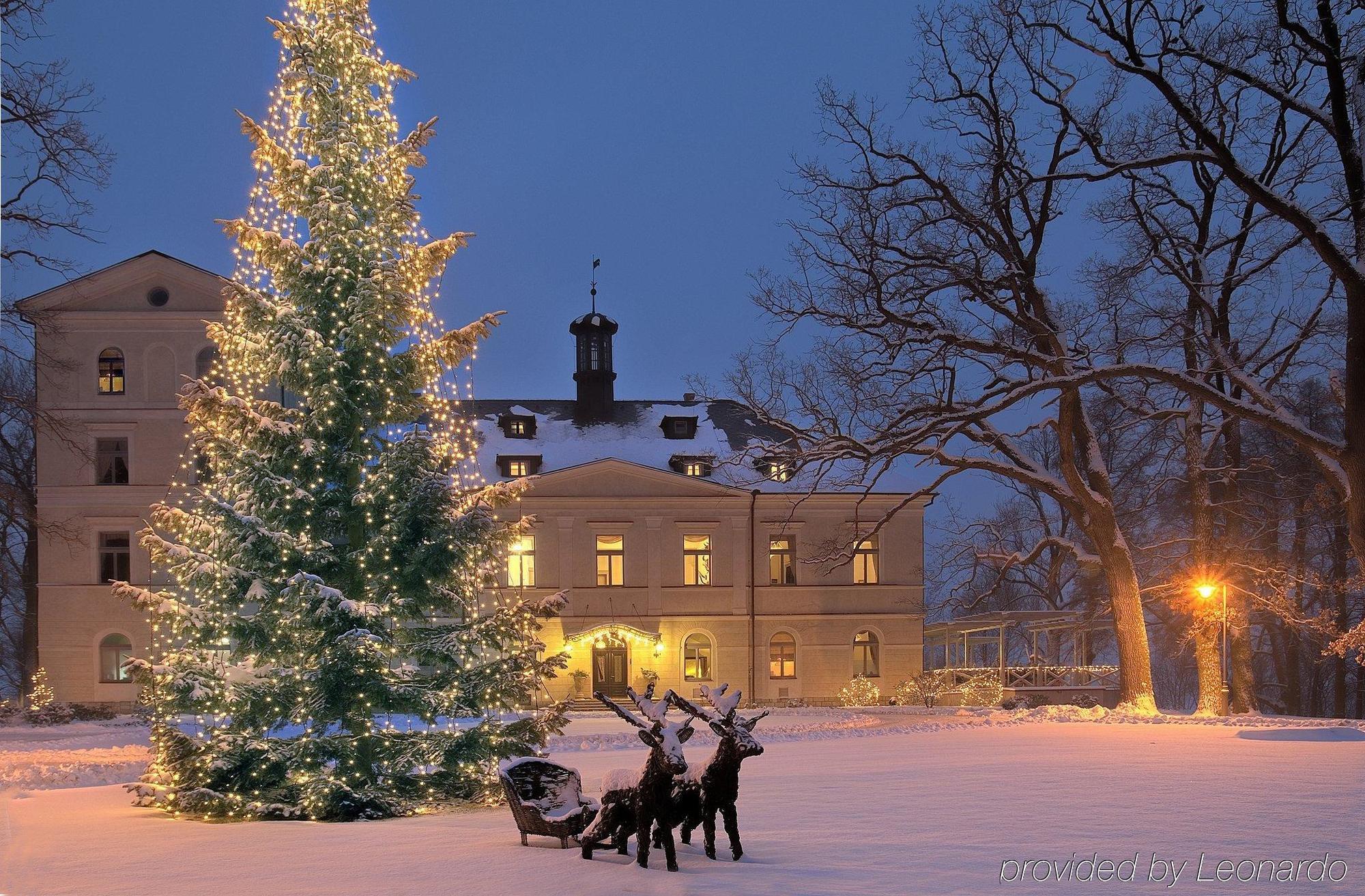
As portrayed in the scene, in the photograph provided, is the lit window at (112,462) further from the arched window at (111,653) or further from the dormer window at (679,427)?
Result: the dormer window at (679,427)

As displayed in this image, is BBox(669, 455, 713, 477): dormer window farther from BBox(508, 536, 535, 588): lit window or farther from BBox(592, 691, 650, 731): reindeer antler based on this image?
BBox(592, 691, 650, 731): reindeer antler

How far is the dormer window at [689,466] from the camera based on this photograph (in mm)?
40656

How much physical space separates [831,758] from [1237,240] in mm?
14520

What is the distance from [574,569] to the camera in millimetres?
39531

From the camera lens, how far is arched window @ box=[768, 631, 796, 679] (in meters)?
39.8

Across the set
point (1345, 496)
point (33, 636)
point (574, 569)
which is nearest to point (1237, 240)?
point (1345, 496)

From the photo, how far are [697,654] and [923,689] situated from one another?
25.4 feet

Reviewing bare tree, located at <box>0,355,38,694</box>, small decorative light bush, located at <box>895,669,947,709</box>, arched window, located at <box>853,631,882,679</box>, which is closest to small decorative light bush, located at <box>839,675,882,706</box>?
small decorative light bush, located at <box>895,669,947,709</box>

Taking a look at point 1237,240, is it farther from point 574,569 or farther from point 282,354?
point 574,569

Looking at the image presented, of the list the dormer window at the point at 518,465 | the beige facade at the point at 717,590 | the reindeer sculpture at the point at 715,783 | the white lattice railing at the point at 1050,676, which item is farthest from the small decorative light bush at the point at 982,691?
the reindeer sculpture at the point at 715,783

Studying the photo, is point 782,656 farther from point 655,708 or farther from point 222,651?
point 655,708

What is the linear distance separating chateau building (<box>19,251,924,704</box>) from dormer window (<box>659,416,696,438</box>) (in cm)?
7

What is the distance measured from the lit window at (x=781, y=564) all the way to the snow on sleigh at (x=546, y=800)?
29.7 metres

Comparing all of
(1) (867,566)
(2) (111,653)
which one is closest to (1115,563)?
(1) (867,566)
